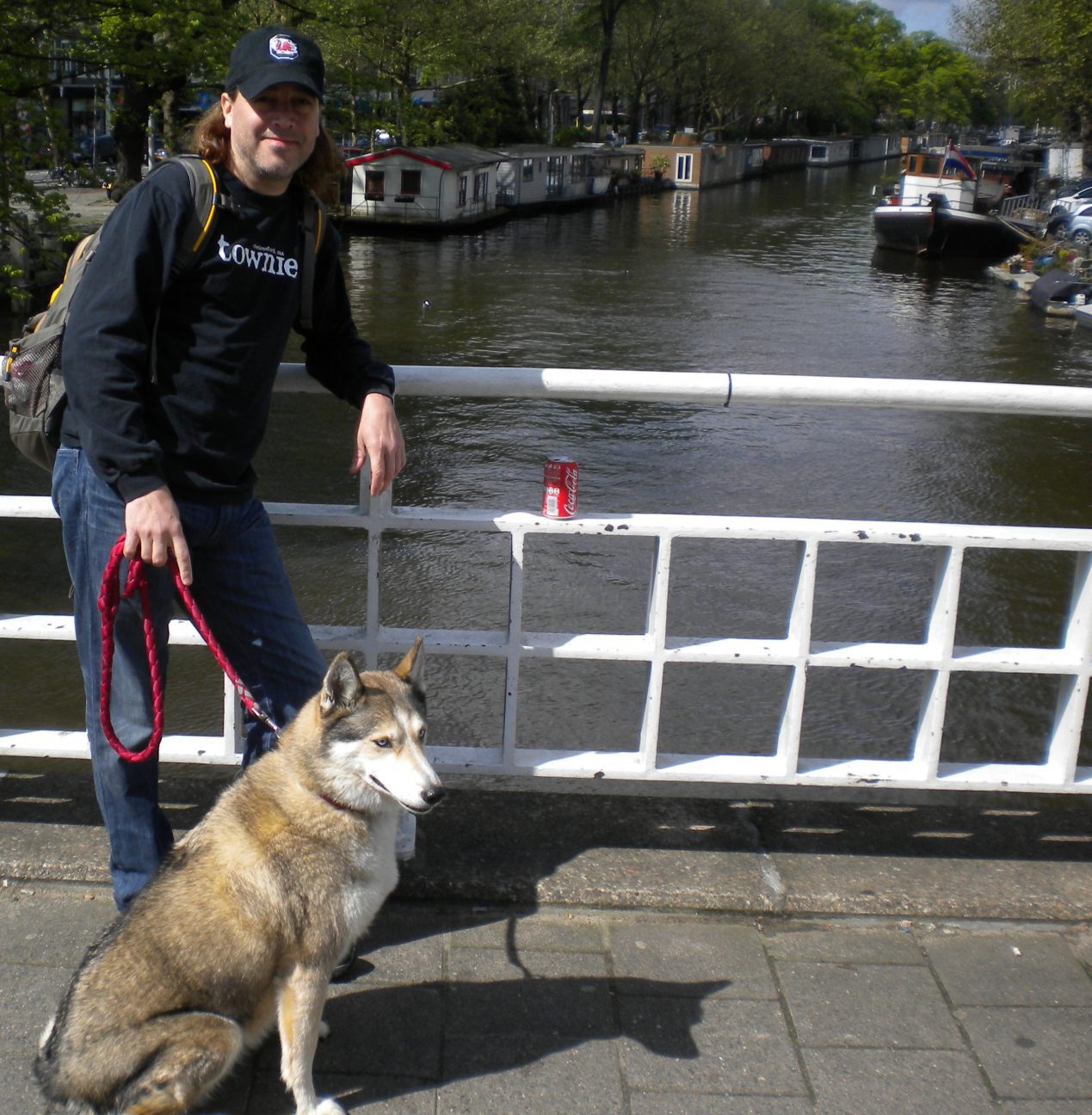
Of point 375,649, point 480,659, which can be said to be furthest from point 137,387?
point 480,659

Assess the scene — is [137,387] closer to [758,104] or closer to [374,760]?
[374,760]

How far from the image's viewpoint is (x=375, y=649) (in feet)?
12.5

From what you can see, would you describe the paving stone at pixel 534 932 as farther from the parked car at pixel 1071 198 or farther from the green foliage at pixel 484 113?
the green foliage at pixel 484 113

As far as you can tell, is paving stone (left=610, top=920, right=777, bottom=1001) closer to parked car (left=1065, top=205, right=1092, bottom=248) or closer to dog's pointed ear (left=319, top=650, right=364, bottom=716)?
dog's pointed ear (left=319, top=650, right=364, bottom=716)

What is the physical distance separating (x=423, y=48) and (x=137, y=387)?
45351 millimetres

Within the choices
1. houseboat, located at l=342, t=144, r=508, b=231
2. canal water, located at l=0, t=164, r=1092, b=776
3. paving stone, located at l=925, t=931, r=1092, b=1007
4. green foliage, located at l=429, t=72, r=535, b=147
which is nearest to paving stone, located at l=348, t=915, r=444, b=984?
paving stone, located at l=925, t=931, r=1092, b=1007

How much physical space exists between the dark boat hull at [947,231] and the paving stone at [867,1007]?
130 ft

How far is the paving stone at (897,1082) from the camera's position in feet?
9.57

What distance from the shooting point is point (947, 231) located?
4034 centimetres

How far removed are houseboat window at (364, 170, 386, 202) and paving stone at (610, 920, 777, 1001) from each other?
127 ft

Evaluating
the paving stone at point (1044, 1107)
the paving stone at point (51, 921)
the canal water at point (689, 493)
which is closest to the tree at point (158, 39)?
the canal water at point (689, 493)

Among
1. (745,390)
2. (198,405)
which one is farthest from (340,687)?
(745,390)

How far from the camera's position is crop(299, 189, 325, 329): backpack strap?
10.2 ft

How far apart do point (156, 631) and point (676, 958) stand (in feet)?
5.11
